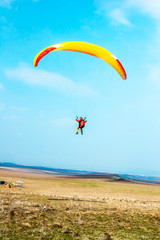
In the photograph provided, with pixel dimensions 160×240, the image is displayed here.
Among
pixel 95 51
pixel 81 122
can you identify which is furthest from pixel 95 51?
pixel 81 122

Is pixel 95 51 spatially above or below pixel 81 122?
above

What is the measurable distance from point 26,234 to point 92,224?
3.99 meters

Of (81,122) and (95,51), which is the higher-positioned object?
(95,51)

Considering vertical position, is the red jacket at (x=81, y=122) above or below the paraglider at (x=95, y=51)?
below

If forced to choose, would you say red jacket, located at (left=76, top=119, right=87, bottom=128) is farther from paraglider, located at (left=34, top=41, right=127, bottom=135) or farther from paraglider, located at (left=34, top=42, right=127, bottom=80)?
paraglider, located at (left=34, top=42, right=127, bottom=80)

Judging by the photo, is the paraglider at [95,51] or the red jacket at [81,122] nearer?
the paraglider at [95,51]

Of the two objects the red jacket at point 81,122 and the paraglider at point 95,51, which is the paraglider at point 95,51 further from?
the red jacket at point 81,122

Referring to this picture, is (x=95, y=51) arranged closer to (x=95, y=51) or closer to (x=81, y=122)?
(x=95, y=51)

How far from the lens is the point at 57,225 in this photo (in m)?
11.0

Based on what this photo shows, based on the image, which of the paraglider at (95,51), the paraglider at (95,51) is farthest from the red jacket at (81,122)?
the paraglider at (95,51)

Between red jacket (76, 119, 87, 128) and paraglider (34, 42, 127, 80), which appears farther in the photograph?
red jacket (76, 119, 87, 128)

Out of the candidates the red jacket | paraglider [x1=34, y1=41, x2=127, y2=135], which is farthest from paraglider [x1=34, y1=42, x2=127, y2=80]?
the red jacket

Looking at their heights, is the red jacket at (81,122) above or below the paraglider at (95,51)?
below

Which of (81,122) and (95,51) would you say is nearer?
(95,51)
